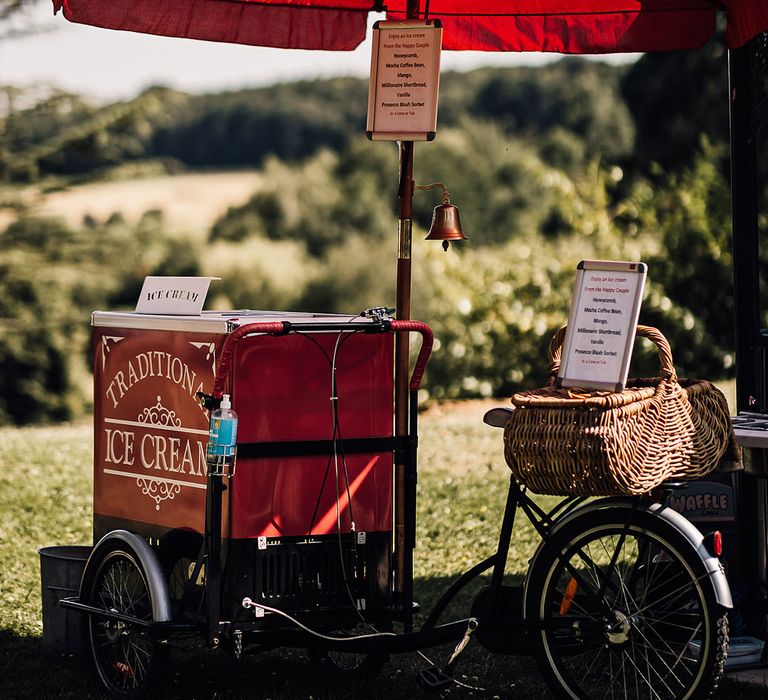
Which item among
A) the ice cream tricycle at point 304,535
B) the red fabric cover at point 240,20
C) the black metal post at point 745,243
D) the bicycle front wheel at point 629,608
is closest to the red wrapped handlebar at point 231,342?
the ice cream tricycle at point 304,535

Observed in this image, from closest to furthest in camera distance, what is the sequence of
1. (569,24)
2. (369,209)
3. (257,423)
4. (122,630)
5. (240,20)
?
1. (257,423)
2. (122,630)
3. (240,20)
4. (569,24)
5. (369,209)

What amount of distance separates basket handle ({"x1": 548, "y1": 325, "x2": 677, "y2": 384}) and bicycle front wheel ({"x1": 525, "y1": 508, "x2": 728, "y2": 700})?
1.41ft

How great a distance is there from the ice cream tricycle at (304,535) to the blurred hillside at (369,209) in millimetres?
8354

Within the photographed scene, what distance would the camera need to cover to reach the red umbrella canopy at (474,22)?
5.09 meters

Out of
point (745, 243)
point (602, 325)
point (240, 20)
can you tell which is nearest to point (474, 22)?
point (240, 20)

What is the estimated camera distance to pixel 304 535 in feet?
13.9

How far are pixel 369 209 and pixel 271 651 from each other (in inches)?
1756

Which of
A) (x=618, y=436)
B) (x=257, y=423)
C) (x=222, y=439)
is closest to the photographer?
(x=618, y=436)

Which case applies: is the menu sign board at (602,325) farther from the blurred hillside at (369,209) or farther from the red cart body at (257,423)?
the blurred hillside at (369,209)

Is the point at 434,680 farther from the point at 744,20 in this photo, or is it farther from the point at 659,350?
the point at 744,20

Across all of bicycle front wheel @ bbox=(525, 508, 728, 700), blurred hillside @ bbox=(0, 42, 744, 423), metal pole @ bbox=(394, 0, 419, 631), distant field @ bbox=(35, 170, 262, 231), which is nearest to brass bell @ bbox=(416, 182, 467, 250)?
metal pole @ bbox=(394, 0, 419, 631)

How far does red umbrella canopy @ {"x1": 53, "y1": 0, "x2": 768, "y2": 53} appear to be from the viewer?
5.09 m

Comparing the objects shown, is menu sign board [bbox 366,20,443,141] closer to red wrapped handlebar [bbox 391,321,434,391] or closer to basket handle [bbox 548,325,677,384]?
red wrapped handlebar [bbox 391,321,434,391]

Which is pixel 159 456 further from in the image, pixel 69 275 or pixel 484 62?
pixel 484 62
